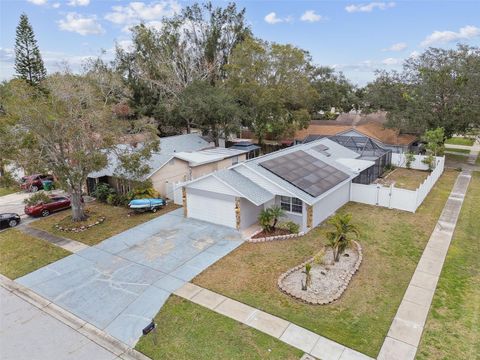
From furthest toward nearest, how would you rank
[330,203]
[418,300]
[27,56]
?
[27,56] < [330,203] < [418,300]

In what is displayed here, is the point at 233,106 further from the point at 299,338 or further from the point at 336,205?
the point at 299,338

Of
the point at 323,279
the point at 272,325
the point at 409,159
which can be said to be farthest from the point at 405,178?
the point at 272,325

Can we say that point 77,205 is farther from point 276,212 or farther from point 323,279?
point 323,279

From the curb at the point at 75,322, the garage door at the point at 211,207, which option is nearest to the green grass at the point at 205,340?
the curb at the point at 75,322

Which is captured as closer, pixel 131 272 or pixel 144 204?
pixel 131 272

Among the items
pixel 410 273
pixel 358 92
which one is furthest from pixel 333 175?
pixel 358 92
